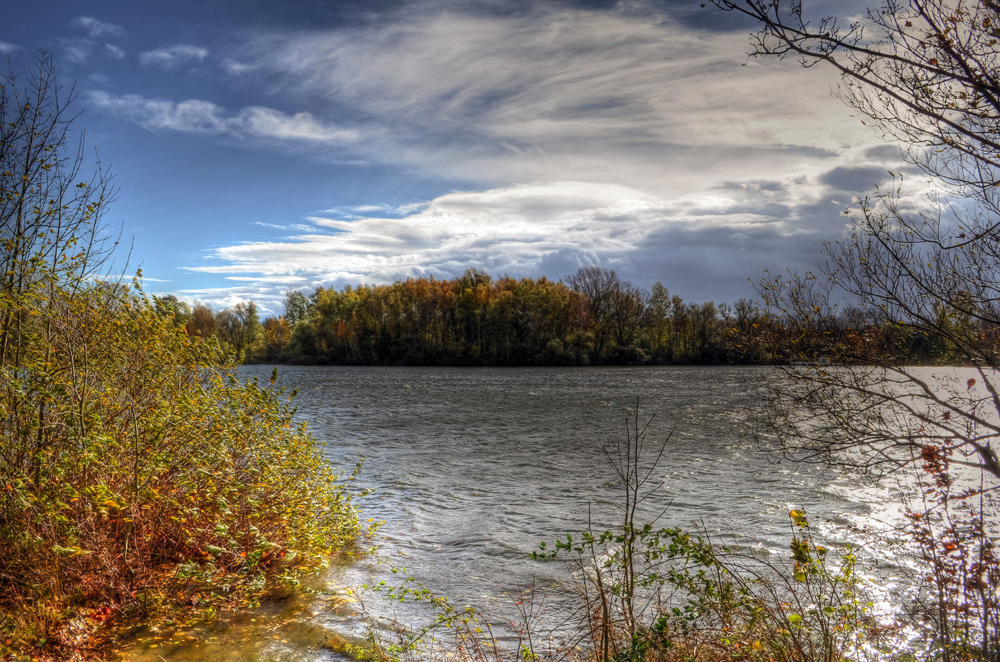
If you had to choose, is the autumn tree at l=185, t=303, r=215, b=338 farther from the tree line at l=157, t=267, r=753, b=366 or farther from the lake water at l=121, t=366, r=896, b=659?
the tree line at l=157, t=267, r=753, b=366

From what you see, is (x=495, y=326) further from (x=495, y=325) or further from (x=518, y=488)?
(x=518, y=488)

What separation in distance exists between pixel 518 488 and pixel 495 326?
82497 millimetres

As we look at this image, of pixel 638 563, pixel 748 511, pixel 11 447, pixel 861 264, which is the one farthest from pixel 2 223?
pixel 748 511

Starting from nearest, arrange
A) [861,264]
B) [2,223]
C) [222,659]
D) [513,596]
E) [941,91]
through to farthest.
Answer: [941,91]
[222,659]
[2,223]
[861,264]
[513,596]

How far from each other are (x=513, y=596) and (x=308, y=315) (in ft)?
381

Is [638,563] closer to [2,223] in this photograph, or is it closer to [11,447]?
[11,447]

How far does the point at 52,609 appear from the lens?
6.49 metres

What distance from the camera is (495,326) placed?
99500 millimetres

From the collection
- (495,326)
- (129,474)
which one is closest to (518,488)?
(129,474)

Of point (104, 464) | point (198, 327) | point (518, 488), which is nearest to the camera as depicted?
point (104, 464)

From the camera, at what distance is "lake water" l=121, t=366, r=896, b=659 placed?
1078cm

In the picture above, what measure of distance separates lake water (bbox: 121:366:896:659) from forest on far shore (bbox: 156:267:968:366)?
190ft

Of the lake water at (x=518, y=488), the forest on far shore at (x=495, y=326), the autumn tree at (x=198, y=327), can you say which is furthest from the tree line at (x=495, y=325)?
the autumn tree at (x=198, y=327)

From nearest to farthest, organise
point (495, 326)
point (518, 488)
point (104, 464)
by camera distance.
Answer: point (104, 464), point (518, 488), point (495, 326)
